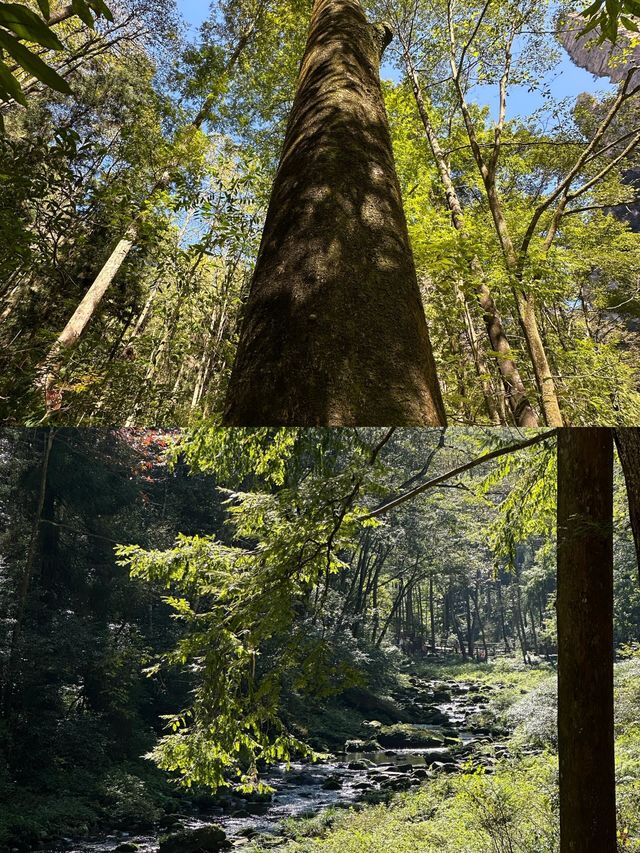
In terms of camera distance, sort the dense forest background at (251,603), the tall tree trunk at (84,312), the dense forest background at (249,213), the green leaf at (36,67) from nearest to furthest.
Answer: the green leaf at (36,67), the dense forest background at (251,603), the tall tree trunk at (84,312), the dense forest background at (249,213)

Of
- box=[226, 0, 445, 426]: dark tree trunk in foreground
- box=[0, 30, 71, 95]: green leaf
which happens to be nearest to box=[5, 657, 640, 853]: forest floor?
box=[226, 0, 445, 426]: dark tree trunk in foreground

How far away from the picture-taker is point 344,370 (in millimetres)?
1272

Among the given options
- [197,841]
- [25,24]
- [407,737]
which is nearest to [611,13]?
[25,24]

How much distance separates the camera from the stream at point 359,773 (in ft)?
4.38

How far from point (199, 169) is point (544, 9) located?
4.05 meters

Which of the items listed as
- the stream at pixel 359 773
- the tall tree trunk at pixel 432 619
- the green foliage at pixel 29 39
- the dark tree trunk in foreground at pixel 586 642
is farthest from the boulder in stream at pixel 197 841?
the green foliage at pixel 29 39

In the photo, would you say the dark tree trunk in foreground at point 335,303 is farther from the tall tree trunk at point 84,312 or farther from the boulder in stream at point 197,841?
the tall tree trunk at point 84,312

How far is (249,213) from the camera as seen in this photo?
Result: 736 centimetres

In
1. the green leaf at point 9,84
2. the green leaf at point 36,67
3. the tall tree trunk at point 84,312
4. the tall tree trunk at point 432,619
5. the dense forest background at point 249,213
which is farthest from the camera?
the dense forest background at point 249,213

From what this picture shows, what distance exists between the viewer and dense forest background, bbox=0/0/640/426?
3.74m

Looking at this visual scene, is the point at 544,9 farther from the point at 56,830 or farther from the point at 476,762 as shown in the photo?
the point at 56,830

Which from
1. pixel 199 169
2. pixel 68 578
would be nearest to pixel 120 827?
pixel 68 578

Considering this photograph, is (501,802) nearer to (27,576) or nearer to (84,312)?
(27,576)

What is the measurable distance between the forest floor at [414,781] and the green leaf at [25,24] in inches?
54.2
